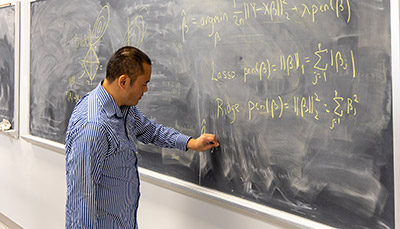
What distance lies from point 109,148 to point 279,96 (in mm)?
713

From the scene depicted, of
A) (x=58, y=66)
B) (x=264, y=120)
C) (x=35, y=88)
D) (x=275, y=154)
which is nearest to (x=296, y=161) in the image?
(x=275, y=154)

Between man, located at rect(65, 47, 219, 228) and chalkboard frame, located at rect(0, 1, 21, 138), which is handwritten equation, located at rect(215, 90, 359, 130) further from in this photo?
chalkboard frame, located at rect(0, 1, 21, 138)

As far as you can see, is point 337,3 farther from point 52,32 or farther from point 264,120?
point 52,32

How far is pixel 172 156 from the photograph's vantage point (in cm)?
187

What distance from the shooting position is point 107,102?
1.48m

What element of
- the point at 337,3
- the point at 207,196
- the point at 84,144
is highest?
the point at 337,3

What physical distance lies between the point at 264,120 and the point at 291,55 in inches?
11.0

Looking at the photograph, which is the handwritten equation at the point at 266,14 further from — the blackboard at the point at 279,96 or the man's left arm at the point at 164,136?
the man's left arm at the point at 164,136

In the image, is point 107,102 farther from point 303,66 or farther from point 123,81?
point 303,66

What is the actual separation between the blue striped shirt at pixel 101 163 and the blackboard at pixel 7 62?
6.40 ft

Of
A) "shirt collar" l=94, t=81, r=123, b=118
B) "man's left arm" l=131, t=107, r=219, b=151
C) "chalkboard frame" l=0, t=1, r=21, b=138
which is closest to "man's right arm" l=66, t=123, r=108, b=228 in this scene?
"shirt collar" l=94, t=81, r=123, b=118

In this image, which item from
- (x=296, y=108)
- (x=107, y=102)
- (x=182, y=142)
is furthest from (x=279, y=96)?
(x=107, y=102)

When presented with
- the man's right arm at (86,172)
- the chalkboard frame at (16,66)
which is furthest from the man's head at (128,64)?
the chalkboard frame at (16,66)

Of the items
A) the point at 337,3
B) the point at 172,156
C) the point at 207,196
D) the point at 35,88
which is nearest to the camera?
the point at 337,3
